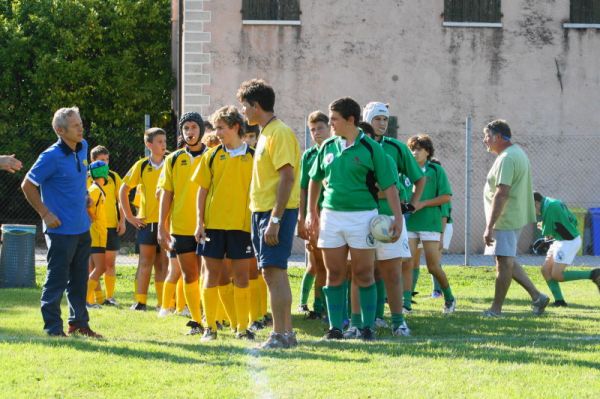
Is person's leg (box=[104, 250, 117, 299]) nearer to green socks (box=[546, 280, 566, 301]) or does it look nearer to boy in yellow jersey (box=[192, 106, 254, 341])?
boy in yellow jersey (box=[192, 106, 254, 341])

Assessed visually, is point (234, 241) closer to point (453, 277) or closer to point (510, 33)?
point (453, 277)

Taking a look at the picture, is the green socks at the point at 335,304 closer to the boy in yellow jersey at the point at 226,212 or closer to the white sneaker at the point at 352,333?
the white sneaker at the point at 352,333

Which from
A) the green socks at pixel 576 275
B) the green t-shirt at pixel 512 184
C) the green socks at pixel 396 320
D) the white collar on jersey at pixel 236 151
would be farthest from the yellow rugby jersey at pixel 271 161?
the green socks at pixel 576 275

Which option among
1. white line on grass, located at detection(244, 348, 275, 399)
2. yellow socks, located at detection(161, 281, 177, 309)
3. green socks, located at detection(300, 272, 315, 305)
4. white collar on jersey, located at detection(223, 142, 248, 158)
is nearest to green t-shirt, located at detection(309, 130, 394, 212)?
white collar on jersey, located at detection(223, 142, 248, 158)

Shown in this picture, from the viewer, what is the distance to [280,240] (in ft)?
27.6

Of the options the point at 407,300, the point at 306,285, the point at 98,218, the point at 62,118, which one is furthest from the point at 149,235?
the point at 62,118

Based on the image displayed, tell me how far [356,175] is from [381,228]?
0.48 metres

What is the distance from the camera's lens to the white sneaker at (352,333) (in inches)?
365

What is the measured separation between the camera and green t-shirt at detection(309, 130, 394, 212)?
889 centimetres

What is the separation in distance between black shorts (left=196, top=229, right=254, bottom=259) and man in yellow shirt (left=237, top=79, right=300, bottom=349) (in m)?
0.64

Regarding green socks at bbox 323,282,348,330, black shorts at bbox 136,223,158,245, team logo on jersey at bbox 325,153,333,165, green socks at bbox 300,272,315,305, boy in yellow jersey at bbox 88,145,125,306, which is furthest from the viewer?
boy in yellow jersey at bbox 88,145,125,306

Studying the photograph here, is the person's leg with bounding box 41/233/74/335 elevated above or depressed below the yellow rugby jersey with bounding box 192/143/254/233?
below

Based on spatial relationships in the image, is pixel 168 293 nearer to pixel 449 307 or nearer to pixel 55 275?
pixel 55 275

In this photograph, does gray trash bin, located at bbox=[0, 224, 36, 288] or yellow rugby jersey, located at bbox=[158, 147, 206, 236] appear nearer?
yellow rugby jersey, located at bbox=[158, 147, 206, 236]
